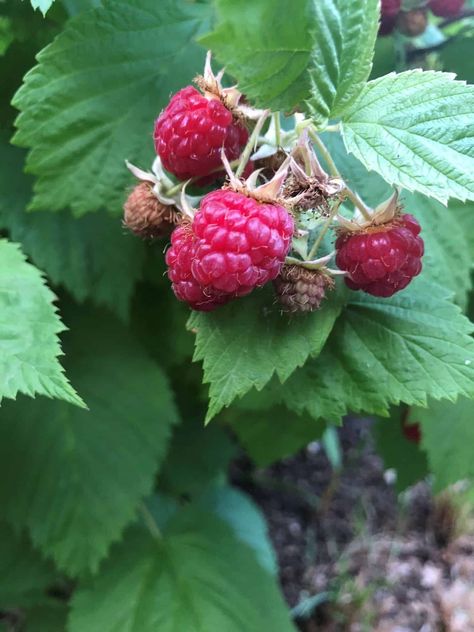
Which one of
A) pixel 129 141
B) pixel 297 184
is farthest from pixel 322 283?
pixel 129 141

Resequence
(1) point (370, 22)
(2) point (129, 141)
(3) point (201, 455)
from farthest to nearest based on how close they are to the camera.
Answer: (3) point (201, 455)
(2) point (129, 141)
(1) point (370, 22)

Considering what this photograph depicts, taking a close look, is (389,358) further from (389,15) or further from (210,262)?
(389,15)

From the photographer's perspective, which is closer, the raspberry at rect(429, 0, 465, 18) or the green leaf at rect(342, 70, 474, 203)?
the green leaf at rect(342, 70, 474, 203)

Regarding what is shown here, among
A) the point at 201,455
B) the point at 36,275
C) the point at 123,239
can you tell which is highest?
the point at 36,275

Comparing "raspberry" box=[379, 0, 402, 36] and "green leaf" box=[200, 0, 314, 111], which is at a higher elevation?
"green leaf" box=[200, 0, 314, 111]

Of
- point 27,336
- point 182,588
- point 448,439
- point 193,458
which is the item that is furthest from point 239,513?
point 27,336

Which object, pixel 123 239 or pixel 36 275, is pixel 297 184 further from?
pixel 123 239

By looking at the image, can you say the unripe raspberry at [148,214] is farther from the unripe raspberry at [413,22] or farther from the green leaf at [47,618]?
the green leaf at [47,618]

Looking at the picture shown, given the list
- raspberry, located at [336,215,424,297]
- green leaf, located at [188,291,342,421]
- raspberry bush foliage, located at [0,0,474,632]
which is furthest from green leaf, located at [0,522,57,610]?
raspberry, located at [336,215,424,297]

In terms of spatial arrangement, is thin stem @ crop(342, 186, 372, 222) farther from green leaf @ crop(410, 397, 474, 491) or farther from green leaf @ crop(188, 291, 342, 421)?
green leaf @ crop(410, 397, 474, 491)
